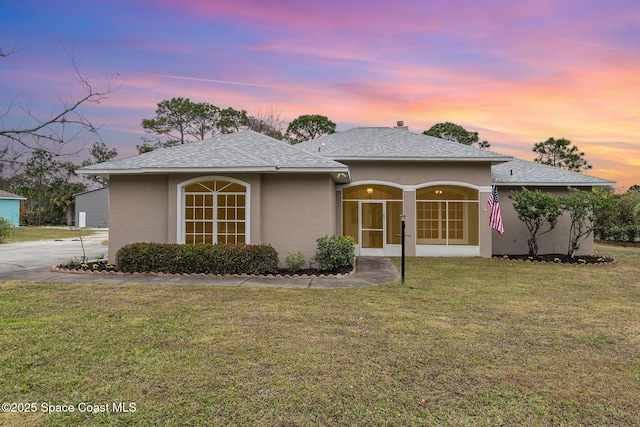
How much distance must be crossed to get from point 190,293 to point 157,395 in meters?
4.41

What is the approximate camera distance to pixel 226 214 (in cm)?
1126

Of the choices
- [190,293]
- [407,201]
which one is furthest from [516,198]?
[190,293]

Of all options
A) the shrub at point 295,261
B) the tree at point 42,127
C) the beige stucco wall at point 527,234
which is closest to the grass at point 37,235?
the tree at point 42,127

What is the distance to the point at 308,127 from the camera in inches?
1574

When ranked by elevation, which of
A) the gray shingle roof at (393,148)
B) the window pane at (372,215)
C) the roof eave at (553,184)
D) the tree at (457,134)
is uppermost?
the tree at (457,134)

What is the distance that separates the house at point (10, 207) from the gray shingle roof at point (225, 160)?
3526 centimetres

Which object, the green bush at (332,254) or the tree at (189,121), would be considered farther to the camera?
the tree at (189,121)

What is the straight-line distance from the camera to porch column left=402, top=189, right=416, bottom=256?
14.4 meters

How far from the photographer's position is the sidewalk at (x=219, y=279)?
28.3 ft

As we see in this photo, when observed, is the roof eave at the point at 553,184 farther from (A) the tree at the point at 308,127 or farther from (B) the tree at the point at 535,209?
(A) the tree at the point at 308,127

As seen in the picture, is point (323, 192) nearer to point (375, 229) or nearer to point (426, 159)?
point (375, 229)

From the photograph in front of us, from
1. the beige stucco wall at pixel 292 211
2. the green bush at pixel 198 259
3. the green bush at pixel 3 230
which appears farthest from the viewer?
the green bush at pixel 3 230

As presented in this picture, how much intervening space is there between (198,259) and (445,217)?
9872 mm

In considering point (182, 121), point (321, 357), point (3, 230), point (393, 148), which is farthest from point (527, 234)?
point (182, 121)
